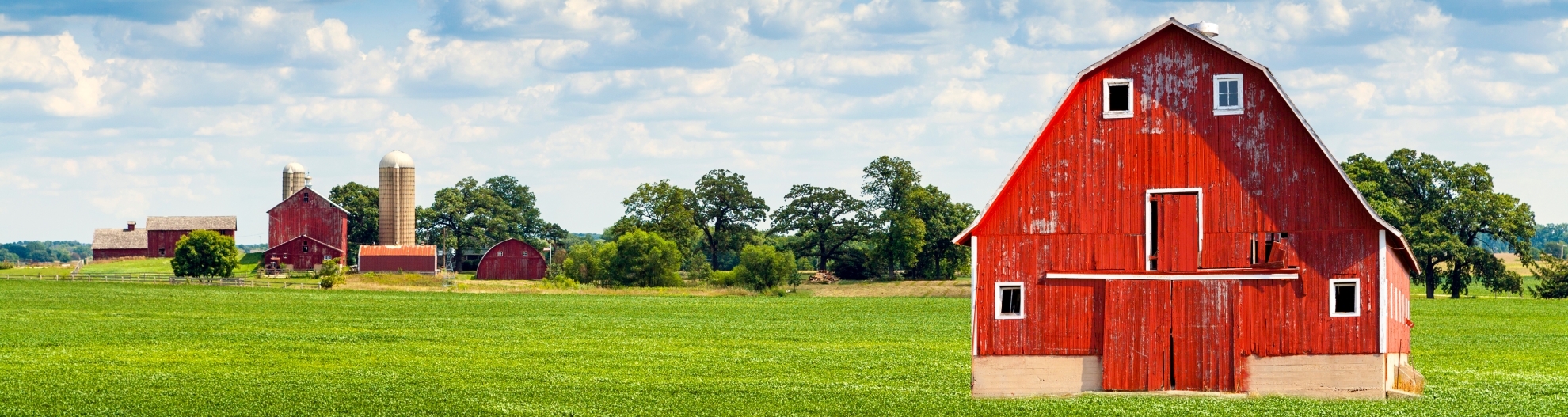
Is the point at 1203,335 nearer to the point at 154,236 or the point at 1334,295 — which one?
the point at 1334,295

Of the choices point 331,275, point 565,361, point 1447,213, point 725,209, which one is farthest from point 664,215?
point 565,361

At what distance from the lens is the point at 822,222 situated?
372ft

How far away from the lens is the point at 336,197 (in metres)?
124

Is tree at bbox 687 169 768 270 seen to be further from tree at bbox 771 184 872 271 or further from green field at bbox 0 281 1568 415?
green field at bbox 0 281 1568 415

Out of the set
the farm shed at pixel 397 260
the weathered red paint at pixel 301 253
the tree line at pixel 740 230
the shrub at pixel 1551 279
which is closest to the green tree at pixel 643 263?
the tree line at pixel 740 230

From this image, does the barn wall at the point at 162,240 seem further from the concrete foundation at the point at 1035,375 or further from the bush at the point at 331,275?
the concrete foundation at the point at 1035,375

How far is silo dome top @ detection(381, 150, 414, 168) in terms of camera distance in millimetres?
115750

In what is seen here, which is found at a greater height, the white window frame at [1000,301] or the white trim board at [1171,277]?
the white trim board at [1171,277]

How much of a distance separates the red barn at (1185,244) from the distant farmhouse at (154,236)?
100.0 meters

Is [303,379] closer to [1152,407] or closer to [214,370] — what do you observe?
[214,370]

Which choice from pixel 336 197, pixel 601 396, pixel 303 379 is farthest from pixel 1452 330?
pixel 336 197

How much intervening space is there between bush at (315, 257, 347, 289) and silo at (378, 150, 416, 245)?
18739 millimetres

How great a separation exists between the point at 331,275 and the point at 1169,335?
6754cm

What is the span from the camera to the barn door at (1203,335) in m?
28.5
